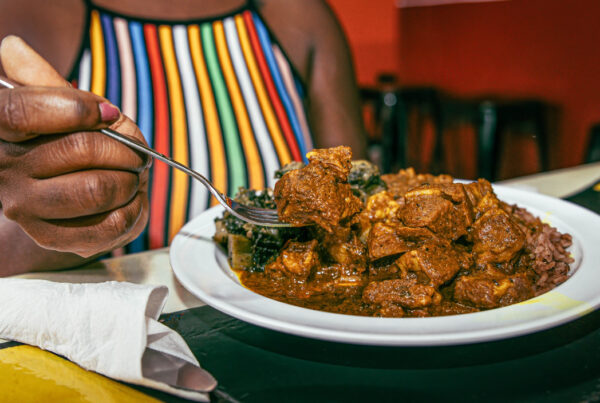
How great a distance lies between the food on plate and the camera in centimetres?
137

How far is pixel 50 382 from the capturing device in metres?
1.10

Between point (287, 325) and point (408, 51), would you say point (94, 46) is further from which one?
point (408, 51)

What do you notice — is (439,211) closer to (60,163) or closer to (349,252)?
(349,252)

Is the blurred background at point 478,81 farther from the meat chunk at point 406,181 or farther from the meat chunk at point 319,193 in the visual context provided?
the meat chunk at point 319,193

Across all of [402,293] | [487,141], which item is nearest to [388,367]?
[402,293]

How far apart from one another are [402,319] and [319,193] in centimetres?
49

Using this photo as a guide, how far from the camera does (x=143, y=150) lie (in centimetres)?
128

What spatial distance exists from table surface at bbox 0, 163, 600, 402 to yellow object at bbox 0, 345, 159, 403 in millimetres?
21

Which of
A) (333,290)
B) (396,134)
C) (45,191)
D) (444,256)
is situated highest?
(45,191)

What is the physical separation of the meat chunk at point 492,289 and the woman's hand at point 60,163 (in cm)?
97

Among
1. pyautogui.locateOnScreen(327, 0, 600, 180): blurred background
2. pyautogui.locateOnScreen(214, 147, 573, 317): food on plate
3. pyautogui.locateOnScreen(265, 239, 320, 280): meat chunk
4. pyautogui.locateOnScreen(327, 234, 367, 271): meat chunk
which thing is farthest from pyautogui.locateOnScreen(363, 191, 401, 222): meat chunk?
pyautogui.locateOnScreen(327, 0, 600, 180): blurred background

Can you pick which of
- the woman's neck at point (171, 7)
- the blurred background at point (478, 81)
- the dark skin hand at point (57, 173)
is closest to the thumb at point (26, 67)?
the dark skin hand at point (57, 173)

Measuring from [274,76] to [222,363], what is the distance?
2.72 m

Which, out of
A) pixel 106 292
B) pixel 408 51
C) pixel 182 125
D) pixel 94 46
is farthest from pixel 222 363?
pixel 408 51
